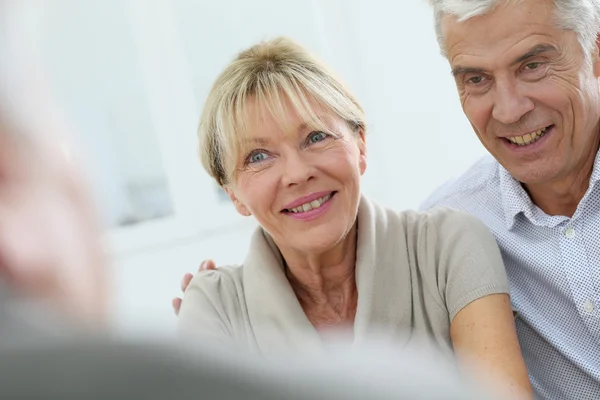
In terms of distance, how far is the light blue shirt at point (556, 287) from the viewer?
5.80ft

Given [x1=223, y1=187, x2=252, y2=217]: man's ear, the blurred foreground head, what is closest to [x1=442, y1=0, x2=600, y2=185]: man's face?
[x1=223, y1=187, x2=252, y2=217]: man's ear

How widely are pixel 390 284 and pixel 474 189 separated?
0.40m

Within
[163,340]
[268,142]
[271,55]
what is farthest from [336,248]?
[163,340]

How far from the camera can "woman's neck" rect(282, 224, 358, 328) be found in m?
1.92

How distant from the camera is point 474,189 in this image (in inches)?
81.9

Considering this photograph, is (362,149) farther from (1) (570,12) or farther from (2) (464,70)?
(1) (570,12)

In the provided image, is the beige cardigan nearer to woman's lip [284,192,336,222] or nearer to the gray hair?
woman's lip [284,192,336,222]

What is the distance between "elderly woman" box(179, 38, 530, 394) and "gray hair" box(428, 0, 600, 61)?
1.02ft

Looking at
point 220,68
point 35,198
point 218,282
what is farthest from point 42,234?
point 220,68

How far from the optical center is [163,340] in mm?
273

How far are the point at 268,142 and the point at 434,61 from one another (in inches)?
172

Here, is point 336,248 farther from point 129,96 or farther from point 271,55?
point 129,96

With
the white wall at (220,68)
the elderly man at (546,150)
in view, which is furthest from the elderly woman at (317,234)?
the white wall at (220,68)

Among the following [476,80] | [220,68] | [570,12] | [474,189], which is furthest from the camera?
[220,68]
